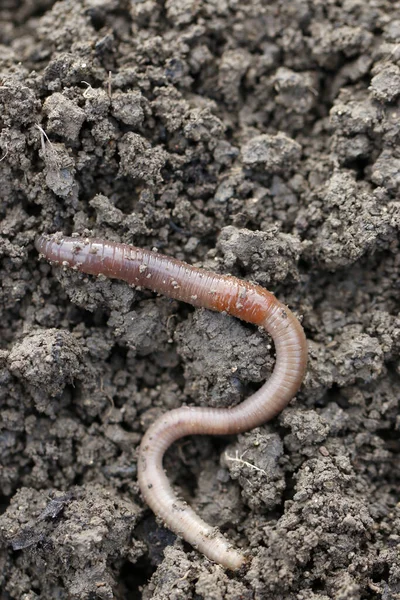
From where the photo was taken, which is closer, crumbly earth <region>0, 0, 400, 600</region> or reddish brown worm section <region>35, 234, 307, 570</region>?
crumbly earth <region>0, 0, 400, 600</region>

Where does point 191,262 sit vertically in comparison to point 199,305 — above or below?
above

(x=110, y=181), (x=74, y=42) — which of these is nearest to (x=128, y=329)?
(x=110, y=181)

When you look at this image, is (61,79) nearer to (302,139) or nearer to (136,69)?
(136,69)

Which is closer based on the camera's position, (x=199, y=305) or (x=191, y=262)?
(x=199, y=305)

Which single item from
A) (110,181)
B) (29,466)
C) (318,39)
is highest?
(318,39)
